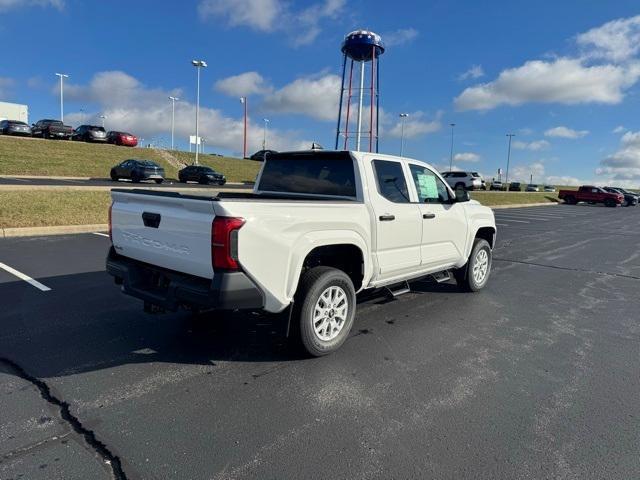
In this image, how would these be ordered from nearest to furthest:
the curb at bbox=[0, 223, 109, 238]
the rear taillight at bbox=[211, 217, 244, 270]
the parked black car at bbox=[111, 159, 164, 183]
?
the rear taillight at bbox=[211, 217, 244, 270] → the curb at bbox=[0, 223, 109, 238] → the parked black car at bbox=[111, 159, 164, 183]

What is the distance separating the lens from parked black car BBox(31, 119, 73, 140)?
38156 mm

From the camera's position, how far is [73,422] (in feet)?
9.52

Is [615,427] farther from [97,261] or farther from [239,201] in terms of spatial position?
[97,261]

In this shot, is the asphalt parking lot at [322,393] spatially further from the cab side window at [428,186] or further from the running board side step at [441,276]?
the cab side window at [428,186]

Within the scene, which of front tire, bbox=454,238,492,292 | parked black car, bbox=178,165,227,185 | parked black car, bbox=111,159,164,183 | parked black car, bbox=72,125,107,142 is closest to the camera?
front tire, bbox=454,238,492,292

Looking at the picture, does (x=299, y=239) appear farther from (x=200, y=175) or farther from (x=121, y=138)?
(x=121, y=138)

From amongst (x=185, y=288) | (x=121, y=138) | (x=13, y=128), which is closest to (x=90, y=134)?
(x=121, y=138)

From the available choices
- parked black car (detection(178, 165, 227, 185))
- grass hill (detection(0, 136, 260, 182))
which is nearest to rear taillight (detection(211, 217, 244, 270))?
parked black car (detection(178, 165, 227, 185))

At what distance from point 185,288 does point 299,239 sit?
972 mm

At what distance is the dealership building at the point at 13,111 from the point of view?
78.2 meters

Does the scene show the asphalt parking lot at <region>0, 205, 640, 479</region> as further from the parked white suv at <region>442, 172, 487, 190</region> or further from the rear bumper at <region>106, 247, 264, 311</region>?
the parked white suv at <region>442, 172, 487, 190</region>

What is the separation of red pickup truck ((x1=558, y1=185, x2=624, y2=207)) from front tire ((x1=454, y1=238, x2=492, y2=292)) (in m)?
42.5

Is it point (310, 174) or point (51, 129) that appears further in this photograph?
point (51, 129)

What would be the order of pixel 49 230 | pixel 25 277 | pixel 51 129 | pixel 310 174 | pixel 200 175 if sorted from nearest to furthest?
pixel 310 174 → pixel 25 277 → pixel 49 230 → pixel 200 175 → pixel 51 129
